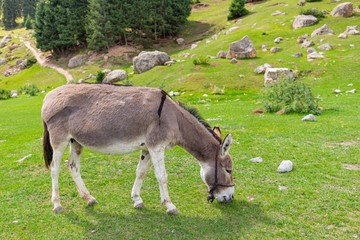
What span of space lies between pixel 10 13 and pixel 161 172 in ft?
444

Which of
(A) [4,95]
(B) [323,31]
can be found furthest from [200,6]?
(A) [4,95]

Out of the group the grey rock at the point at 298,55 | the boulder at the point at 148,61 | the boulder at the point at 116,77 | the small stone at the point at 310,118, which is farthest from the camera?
the boulder at the point at 148,61

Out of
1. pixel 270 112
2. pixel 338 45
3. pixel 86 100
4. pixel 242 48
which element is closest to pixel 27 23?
pixel 242 48

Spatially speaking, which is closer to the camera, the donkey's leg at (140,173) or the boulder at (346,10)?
the donkey's leg at (140,173)

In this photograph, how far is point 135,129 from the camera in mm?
7094

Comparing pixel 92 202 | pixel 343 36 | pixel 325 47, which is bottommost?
pixel 325 47

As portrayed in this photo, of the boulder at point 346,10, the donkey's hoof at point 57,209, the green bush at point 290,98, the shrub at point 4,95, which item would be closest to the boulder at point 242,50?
the boulder at point 346,10

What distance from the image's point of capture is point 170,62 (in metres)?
40.1

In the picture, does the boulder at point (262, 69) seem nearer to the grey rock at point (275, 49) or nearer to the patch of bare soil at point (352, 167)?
the grey rock at point (275, 49)

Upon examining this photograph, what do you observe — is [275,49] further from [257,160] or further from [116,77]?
[257,160]

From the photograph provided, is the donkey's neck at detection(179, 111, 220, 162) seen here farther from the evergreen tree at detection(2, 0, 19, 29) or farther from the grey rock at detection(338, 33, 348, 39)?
the evergreen tree at detection(2, 0, 19, 29)

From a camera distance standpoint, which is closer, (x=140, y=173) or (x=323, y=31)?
(x=140, y=173)

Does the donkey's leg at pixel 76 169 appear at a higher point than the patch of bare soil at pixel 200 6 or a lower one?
higher

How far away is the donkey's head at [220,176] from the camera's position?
7.30 m
